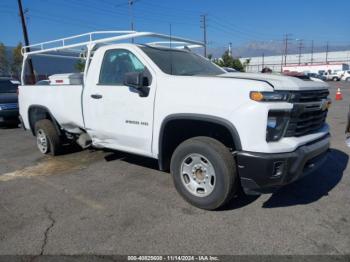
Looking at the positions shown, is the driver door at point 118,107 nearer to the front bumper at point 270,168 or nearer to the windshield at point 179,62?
the windshield at point 179,62

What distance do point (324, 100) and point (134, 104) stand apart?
236 cm

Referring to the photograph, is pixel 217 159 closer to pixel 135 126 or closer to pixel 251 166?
pixel 251 166

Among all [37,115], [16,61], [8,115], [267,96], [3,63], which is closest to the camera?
[267,96]

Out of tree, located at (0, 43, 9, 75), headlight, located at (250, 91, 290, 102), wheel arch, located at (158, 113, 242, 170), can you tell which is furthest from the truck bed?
tree, located at (0, 43, 9, 75)

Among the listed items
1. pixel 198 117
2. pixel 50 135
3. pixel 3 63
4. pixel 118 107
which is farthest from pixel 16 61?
pixel 198 117

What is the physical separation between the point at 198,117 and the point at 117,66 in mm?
1774

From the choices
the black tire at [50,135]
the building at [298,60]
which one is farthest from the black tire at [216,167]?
the building at [298,60]

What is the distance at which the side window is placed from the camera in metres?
4.48

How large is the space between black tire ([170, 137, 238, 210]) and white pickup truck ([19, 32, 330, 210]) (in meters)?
0.01

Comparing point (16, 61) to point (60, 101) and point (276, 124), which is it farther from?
point (276, 124)

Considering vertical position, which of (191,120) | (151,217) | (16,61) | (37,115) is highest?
(16,61)

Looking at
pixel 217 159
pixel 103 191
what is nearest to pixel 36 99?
pixel 103 191

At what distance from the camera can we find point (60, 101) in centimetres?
561

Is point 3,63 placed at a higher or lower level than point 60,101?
higher
